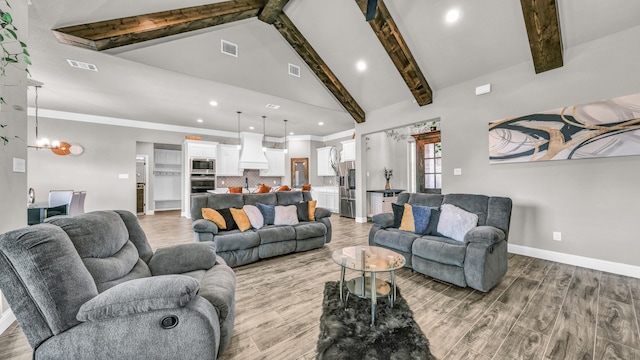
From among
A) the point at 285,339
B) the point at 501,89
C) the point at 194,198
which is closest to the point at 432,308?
the point at 285,339

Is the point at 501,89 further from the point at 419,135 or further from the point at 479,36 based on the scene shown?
the point at 419,135

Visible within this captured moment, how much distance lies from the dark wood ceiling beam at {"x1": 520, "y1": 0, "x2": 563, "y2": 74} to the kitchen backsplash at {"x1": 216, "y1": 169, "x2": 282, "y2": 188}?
790cm

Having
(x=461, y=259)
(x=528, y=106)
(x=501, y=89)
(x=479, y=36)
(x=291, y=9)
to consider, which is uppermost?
(x=291, y=9)

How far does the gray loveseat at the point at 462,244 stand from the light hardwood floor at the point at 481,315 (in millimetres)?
159

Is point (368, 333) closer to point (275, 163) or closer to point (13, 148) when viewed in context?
point (13, 148)

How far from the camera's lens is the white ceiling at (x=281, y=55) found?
9.48 ft

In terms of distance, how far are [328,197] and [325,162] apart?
4.96ft

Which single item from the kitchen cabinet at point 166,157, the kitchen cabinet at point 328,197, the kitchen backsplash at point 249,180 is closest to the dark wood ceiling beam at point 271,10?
the kitchen cabinet at point 328,197

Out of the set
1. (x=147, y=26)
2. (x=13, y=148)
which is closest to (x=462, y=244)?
(x=13, y=148)

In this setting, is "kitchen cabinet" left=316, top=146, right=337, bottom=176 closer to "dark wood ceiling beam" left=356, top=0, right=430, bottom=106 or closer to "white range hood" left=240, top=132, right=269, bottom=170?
"white range hood" left=240, top=132, right=269, bottom=170

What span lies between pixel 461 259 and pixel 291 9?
166 inches

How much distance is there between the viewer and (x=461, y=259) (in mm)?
2428

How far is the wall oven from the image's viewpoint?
736 centimetres

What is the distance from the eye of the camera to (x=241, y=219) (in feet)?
11.2
